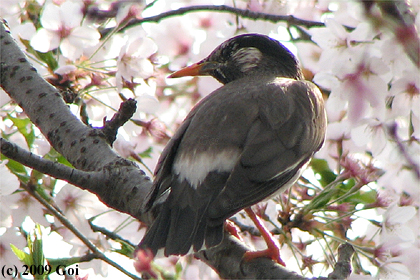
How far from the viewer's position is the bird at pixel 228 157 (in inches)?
96.7

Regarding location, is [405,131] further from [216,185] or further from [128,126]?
[128,126]

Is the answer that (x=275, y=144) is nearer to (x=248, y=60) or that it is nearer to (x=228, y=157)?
(x=228, y=157)

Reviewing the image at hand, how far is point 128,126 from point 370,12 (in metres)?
2.59

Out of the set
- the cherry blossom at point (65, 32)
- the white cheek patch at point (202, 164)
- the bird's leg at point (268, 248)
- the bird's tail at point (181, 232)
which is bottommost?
the bird's leg at point (268, 248)

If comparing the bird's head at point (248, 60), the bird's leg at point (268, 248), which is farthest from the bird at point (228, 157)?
the bird's head at point (248, 60)

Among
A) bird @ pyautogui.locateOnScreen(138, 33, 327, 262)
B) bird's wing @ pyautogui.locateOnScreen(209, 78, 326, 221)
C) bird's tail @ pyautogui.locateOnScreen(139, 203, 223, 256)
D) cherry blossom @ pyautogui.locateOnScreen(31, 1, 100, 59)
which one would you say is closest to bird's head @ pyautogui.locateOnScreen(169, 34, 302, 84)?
bird @ pyautogui.locateOnScreen(138, 33, 327, 262)

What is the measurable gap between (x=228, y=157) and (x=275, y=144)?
0.83ft

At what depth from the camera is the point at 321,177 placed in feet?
11.7

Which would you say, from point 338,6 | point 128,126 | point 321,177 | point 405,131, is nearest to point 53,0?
point 128,126

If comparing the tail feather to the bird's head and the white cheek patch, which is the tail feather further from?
the bird's head

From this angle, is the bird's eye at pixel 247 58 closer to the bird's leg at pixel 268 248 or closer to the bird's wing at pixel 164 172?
the bird's wing at pixel 164 172

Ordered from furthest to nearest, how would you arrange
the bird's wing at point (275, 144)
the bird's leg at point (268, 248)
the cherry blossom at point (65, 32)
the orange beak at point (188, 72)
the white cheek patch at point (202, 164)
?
the orange beak at point (188, 72)
the cherry blossom at point (65, 32)
the white cheek patch at point (202, 164)
the bird's wing at point (275, 144)
the bird's leg at point (268, 248)

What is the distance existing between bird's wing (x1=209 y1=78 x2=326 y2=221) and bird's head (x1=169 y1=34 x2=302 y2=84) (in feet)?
1.31

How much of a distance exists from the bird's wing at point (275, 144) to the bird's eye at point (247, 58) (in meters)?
0.41
